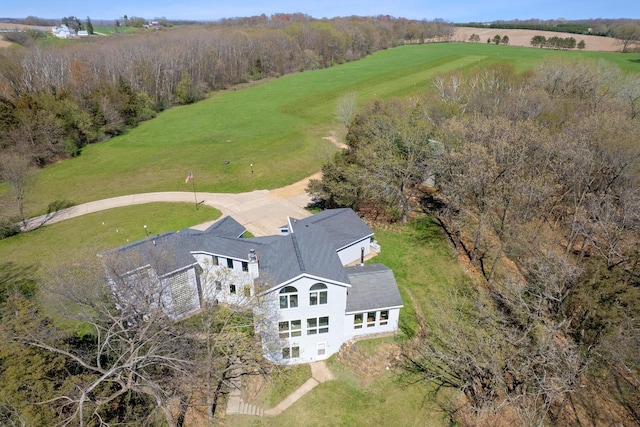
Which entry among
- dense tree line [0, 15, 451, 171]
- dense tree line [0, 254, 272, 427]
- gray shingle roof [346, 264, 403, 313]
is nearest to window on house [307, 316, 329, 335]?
gray shingle roof [346, 264, 403, 313]

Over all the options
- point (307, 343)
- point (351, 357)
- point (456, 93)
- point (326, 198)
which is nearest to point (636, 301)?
point (351, 357)

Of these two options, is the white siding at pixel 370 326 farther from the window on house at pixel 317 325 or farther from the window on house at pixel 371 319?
the window on house at pixel 317 325

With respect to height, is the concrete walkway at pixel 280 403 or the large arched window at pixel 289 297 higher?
the large arched window at pixel 289 297

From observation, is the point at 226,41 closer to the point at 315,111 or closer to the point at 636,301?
the point at 315,111

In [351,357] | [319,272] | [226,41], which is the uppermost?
[226,41]

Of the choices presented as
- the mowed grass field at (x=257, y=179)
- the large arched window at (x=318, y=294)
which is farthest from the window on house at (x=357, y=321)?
the large arched window at (x=318, y=294)

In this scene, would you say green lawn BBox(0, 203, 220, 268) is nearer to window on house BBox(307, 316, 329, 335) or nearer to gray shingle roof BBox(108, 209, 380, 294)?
gray shingle roof BBox(108, 209, 380, 294)
